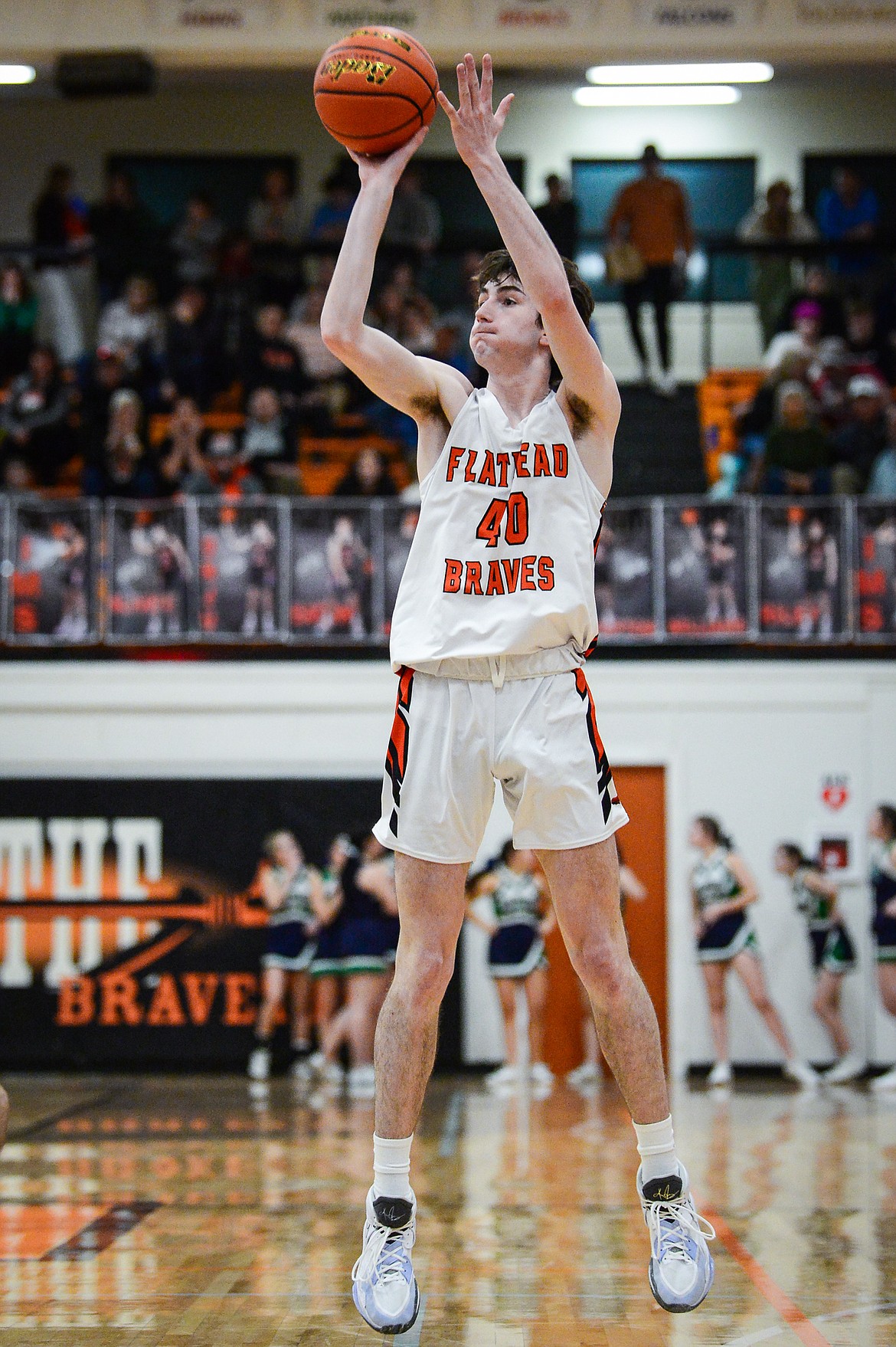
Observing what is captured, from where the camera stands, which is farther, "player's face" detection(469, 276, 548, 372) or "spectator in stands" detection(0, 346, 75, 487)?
"spectator in stands" detection(0, 346, 75, 487)

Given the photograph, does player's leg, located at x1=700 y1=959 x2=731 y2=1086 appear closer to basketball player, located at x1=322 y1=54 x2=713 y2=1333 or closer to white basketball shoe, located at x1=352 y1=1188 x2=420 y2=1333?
basketball player, located at x1=322 y1=54 x2=713 y2=1333

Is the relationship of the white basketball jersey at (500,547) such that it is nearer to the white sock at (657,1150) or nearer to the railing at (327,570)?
the white sock at (657,1150)

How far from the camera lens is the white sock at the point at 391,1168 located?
3.34 m

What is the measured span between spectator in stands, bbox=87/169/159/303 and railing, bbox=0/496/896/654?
10.1 ft

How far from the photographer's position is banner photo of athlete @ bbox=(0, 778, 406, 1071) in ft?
34.6

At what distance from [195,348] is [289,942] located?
4919mm

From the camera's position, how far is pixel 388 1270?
3277mm

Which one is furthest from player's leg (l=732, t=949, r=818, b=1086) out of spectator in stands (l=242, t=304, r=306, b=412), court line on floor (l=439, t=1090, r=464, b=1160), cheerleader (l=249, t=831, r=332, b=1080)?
spectator in stands (l=242, t=304, r=306, b=412)

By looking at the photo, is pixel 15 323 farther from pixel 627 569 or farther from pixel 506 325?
pixel 506 325

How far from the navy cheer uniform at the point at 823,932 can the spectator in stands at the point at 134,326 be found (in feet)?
21.2

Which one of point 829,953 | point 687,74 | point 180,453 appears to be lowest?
point 829,953

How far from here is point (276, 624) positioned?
10.5 metres

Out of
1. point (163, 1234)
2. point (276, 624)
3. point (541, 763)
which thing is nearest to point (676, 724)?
point (276, 624)

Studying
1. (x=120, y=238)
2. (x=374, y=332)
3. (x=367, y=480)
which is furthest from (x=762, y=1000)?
(x=120, y=238)
